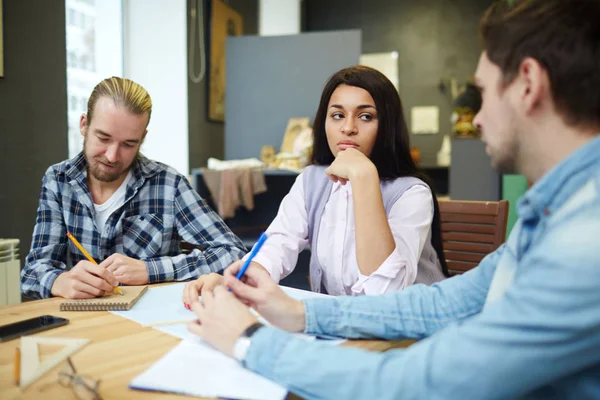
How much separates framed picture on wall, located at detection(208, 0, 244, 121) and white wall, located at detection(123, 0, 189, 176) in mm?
459

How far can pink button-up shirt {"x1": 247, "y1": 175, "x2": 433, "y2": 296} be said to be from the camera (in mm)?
A: 1233

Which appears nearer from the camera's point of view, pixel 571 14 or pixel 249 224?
pixel 571 14

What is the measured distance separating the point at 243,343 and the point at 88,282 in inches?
21.5

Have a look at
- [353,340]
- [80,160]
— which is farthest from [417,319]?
[80,160]

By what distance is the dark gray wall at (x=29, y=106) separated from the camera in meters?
2.47

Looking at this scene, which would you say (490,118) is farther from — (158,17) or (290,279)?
(158,17)

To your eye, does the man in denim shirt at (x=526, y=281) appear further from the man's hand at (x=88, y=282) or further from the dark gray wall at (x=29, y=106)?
the dark gray wall at (x=29, y=106)

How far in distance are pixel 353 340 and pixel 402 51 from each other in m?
5.67

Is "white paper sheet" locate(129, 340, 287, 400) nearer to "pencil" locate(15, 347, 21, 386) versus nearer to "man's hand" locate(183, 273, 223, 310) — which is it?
"pencil" locate(15, 347, 21, 386)

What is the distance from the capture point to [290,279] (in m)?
2.69

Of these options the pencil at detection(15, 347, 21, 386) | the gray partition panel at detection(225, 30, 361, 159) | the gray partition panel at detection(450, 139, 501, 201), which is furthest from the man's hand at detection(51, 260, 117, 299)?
the gray partition panel at detection(450, 139, 501, 201)

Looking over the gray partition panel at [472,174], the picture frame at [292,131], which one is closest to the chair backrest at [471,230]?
the picture frame at [292,131]

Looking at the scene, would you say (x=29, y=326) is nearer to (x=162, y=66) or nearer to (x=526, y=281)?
(x=526, y=281)

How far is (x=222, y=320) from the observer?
76 cm
